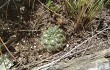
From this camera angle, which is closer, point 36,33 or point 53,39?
point 53,39

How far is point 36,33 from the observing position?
2354mm

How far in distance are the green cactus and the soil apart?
0.21ft

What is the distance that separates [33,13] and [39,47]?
40cm

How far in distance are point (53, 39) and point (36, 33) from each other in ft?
0.94

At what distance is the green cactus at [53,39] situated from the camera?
2.12 meters

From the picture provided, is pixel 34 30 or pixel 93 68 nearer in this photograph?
pixel 93 68

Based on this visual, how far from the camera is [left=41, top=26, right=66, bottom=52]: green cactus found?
2117 mm

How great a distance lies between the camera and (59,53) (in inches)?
83.9

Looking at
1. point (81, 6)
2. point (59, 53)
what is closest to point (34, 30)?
point (59, 53)

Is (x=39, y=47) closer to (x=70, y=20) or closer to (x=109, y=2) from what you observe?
(x=70, y=20)

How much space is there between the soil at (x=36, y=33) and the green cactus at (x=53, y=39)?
6 cm

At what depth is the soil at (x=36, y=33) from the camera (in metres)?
2.12

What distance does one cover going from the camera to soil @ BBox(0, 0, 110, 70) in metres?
2.12

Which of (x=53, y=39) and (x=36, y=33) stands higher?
(x=36, y=33)
